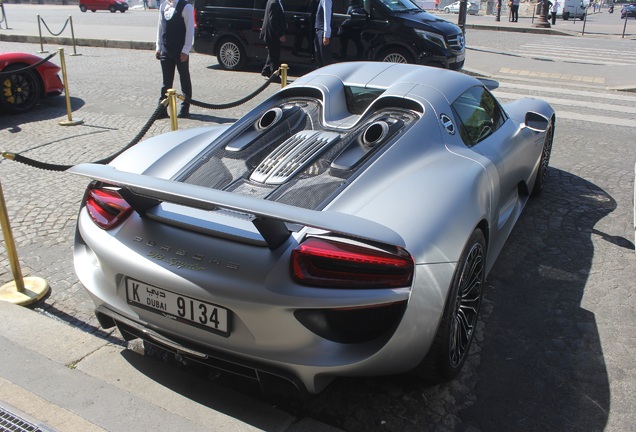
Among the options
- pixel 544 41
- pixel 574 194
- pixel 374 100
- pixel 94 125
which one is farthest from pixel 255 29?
pixel 544 41

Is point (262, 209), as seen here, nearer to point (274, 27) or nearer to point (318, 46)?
point (274, 27)

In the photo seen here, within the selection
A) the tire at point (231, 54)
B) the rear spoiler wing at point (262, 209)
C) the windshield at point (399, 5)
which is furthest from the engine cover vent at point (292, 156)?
the tire at point (231, 54)

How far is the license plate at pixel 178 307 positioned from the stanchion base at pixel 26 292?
129cm

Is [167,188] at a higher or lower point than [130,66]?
higher

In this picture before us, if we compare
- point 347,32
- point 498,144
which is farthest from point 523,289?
point 347,32

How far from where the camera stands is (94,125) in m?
8.11

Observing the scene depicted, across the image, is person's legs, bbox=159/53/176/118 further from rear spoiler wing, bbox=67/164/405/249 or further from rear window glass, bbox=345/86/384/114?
rear spoiler wing, bbox=67/164/405/249

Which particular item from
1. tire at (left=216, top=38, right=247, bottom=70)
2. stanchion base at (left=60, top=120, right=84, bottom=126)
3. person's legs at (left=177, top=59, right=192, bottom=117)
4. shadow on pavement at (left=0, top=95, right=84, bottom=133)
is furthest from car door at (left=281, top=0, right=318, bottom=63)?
stanchion base at (left=60, top=120, right=84, bottom=126)

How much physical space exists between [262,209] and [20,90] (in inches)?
315

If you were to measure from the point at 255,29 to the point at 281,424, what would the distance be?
1089 cm

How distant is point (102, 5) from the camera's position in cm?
3944

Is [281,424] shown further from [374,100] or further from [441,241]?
[374,100]

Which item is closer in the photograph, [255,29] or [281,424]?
[281,424]

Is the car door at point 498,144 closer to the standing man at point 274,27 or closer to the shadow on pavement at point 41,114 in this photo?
the shadow on pavement at point 41,114
